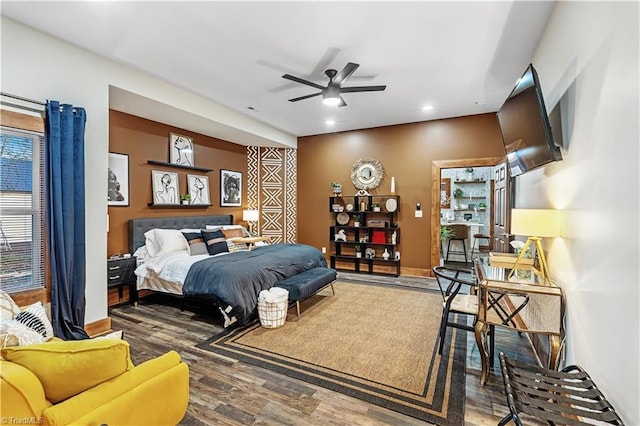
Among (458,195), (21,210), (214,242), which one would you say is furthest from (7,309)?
(458,195)

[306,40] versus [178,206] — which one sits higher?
[306,40]

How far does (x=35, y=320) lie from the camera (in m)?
1.82

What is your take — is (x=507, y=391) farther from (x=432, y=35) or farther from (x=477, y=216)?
(x=477, y=216)

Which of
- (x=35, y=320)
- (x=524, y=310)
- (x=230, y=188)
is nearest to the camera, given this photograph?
(x=35, y=320)

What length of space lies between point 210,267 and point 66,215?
56.4 inches

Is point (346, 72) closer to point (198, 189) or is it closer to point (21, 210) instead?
point (21, 210)

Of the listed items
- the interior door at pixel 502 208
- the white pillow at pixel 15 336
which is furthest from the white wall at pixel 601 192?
the white pillow at pixel 15 336

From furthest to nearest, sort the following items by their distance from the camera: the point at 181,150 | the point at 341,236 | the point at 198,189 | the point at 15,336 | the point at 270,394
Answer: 1. the point at 341,236
2. the point at 198,189
3. the point at 181,150
4. the point at 270,394
5. the point at 15,336

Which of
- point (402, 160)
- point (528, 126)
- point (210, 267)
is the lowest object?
point (210, 267)

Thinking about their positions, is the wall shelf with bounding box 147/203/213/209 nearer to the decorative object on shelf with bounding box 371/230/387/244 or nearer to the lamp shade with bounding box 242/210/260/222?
the lamp shade with bounding box 242/210/260/222

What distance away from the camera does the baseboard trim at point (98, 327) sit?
313cm

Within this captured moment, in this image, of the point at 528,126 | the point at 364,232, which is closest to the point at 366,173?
the point at 364,232

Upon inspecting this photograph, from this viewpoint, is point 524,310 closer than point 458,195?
Yes

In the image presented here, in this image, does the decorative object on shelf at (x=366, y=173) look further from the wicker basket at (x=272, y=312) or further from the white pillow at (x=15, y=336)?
the white pillow at (x=15, y=336)
